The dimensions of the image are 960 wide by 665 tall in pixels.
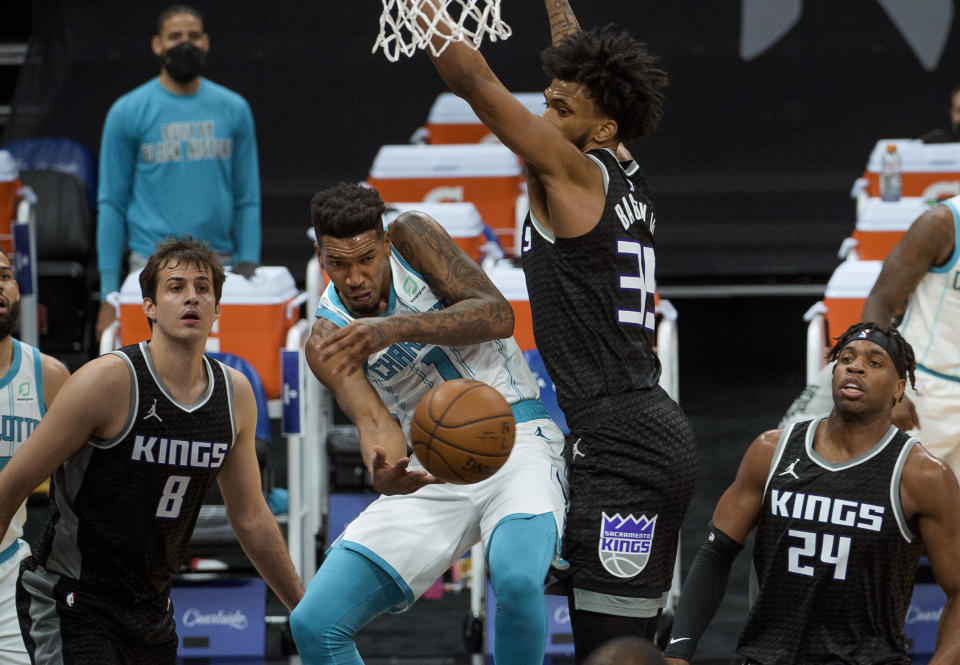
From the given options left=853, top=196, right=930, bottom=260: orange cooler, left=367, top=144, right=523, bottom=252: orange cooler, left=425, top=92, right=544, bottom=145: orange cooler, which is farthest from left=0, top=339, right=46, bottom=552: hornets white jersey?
left=425, top=92, right=544, bottom=145: orange cooler

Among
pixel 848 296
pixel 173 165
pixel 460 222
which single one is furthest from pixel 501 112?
pixel 173 165

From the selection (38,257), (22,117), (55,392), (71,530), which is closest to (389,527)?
(71,530)

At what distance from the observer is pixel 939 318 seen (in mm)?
5109

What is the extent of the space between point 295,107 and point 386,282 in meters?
7.41

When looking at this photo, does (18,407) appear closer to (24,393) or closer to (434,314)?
(24,393)

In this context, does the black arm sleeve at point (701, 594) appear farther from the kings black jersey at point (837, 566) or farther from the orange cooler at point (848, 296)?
the orange cooler at point (848, 296)

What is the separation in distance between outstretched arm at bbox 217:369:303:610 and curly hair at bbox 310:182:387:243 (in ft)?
1.54

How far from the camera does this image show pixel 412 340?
3.70 meters

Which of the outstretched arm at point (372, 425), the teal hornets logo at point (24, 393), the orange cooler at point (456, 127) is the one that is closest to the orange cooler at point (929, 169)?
the orange cooler at point (456, 127)

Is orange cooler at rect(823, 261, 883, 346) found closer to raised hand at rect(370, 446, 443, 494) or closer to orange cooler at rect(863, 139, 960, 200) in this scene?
orange cooler at rect(863, 139, 960, 200)

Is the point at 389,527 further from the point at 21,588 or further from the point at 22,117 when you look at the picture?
the point at 22,117

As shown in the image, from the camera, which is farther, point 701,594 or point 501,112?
point 701,594

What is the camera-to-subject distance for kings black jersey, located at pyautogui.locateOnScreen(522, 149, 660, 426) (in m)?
3.77

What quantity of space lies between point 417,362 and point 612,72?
89 cm
